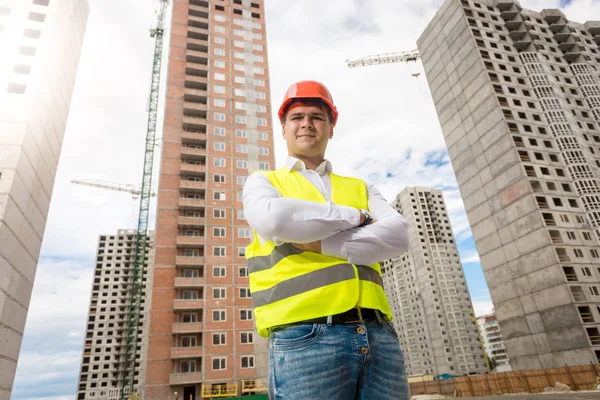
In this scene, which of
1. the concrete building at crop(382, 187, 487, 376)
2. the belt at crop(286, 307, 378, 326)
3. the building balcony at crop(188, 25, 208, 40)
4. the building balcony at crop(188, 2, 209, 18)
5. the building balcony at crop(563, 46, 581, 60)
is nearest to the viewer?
the belt at crop(286, 307, 378, 326)

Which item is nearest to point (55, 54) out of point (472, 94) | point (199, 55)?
point (199, 55)

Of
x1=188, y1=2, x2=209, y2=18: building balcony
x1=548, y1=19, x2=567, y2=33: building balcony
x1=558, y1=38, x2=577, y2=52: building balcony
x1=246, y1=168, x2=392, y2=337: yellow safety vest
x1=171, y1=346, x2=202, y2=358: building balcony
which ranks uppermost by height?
x1=188, y1=2, x2=209, y2=18: building balcony

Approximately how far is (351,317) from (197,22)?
206 feet

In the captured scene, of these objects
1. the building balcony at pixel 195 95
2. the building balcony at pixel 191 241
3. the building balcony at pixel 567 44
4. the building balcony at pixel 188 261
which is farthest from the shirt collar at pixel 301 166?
the building balcony at pixel 567 44

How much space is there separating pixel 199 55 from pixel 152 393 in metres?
42.7

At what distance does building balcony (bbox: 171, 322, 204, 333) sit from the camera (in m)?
37.7

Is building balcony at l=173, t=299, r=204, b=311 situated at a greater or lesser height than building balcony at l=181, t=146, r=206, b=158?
lesser

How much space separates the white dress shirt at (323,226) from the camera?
1.99 meters

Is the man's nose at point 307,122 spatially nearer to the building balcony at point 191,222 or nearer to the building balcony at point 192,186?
the building balcony at point 191,222

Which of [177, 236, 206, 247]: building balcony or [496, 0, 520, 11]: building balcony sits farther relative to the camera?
[496, 0, 520, 11]: building balcony

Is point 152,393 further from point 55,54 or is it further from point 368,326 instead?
point 368,326

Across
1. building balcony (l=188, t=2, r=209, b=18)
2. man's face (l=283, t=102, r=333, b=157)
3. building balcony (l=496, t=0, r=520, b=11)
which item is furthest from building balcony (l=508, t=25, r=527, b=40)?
man's face (l=283, t=102, r=333, b=157)

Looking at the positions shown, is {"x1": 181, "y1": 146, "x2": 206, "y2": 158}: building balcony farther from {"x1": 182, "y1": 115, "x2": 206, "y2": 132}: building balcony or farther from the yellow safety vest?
the yellow safety vest

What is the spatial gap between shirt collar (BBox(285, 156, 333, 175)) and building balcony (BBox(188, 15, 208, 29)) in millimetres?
61716
